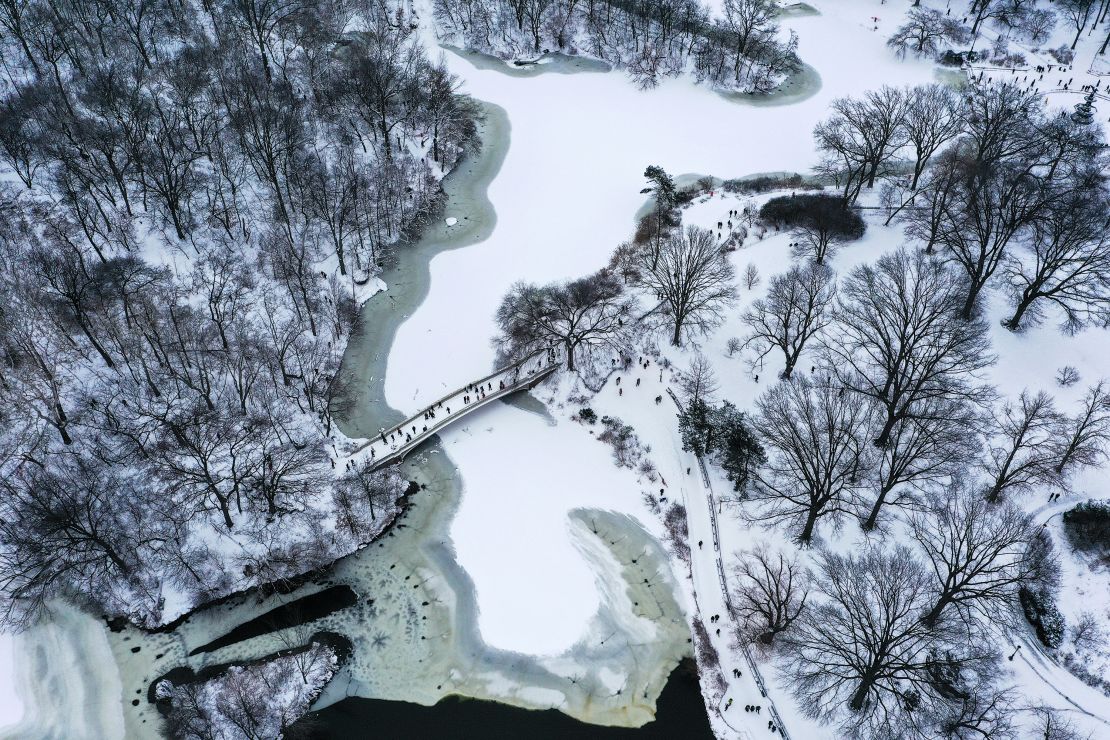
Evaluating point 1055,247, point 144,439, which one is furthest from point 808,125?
point 144,439

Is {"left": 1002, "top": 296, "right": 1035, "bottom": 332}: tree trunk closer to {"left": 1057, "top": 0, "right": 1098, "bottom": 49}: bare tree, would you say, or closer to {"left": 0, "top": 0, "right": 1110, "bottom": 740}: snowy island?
{"left": 0, "top": 0, "right": 1110, "bottom": 740}: snowy island

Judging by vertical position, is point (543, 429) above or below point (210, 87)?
below

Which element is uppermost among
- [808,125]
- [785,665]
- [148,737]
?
[808,125]

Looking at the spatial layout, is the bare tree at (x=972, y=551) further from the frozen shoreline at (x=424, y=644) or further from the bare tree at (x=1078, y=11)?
the bare tree at (x=1078, y=11)

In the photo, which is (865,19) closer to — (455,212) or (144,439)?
(455,212)

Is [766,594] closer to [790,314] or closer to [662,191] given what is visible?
[790,314]
